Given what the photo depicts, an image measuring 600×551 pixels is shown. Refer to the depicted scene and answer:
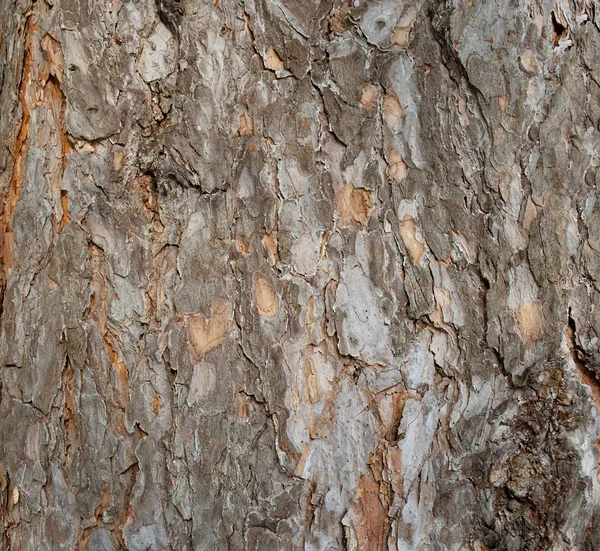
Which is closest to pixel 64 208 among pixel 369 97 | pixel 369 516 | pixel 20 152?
pixel 20 152

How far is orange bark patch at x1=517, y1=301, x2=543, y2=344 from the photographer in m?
1.11

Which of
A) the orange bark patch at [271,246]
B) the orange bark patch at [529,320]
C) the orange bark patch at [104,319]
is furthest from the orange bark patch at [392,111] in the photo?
the orange bark patch at [104,319]

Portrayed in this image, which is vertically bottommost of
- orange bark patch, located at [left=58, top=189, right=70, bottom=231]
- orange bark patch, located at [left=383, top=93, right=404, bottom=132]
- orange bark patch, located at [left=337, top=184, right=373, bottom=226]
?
orange bark patch, located at [left=337, top=184, right=373, bottom=226]

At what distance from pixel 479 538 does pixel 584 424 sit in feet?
0.89

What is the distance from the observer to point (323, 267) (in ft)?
3.67

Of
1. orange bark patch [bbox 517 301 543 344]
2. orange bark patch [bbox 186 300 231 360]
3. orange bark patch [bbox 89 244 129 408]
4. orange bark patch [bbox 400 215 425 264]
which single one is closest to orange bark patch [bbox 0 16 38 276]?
orange bark patch [bbox 89 244 129 408]

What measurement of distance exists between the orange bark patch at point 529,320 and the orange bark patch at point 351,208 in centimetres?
31

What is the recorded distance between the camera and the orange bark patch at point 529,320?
3.65 feet

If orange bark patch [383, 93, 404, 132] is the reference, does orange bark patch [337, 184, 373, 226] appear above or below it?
below

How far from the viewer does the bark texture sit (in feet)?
3.66

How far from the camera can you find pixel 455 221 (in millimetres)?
1131

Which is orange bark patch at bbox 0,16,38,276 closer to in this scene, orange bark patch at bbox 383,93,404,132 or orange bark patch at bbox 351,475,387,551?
orange bark patch at bbox 383,93,404,132

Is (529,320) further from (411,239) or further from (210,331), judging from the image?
(210,331)

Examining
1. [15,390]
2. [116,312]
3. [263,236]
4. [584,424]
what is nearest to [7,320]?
[15,390]
